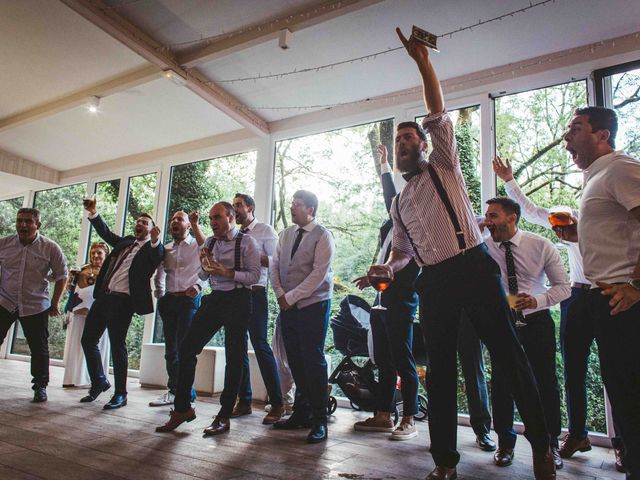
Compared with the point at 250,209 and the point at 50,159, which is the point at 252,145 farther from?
the point at 50,159

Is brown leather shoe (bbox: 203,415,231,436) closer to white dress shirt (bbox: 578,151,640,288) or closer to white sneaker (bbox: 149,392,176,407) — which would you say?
white sneaker (bbox: 149,392,176,407)

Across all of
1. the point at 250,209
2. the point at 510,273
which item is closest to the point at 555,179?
the point at 510,273

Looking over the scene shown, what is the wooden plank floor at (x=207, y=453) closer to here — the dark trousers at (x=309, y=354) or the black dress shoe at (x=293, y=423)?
the black dress shoe at (x=293, y=423)

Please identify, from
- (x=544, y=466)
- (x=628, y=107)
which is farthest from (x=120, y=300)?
(x=628, y=107)

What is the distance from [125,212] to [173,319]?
3137mm

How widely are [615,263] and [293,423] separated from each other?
2235 mm

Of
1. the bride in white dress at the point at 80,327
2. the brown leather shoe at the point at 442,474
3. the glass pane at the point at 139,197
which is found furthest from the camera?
the glass pane at the point at 139,197

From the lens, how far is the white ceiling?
3449 millimetres

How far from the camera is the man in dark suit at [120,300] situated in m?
3.70

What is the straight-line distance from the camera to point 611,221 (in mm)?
1613

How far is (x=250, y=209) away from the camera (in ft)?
12.9

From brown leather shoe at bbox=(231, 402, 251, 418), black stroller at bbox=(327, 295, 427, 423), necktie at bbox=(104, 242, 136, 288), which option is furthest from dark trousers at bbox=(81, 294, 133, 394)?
black stroller at bbox=(327, 295, 427, 423)

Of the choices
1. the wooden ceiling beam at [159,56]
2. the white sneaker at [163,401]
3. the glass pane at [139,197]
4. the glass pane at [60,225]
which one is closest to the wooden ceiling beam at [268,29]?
the wooden ceiling beam at [159,56]

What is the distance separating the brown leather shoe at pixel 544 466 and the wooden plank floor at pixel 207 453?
0.46 m
